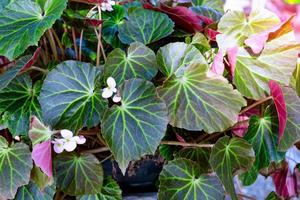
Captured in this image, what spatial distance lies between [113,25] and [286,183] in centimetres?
44

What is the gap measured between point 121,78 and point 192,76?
4.3 inches

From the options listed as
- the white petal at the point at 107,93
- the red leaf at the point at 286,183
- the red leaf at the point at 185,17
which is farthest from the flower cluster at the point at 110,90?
the red leaf at the point at 286,183

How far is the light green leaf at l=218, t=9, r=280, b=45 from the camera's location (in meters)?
0.70

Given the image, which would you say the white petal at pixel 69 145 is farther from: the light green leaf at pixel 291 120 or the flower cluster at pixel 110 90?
the light green leaf at pixel 291 120

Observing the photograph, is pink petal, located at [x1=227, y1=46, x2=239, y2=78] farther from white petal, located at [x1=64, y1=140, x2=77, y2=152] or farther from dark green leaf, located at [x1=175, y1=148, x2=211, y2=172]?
white petal, located at [x1=64, y1=140, x2=77, y2=152]

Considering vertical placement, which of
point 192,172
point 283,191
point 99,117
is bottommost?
point 283,191

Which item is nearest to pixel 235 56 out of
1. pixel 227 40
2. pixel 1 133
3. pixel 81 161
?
pixel 227 40

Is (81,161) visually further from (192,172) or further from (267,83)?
(267,83)

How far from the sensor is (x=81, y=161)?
0.64 m

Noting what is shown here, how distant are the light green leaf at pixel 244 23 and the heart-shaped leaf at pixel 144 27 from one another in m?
0.09

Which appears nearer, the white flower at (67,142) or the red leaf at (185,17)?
the white flower at (67,142)

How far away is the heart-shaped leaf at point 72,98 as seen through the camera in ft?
1.97

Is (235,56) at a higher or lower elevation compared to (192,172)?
higher

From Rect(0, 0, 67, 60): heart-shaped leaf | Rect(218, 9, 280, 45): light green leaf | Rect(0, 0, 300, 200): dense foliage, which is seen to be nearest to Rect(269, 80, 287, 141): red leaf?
Rect(0, 0, 300, 200): dense foliage
